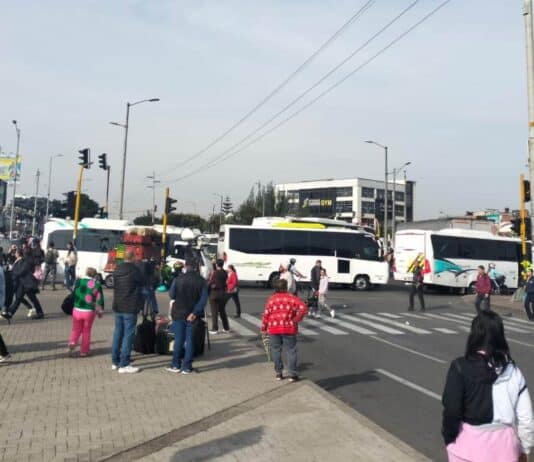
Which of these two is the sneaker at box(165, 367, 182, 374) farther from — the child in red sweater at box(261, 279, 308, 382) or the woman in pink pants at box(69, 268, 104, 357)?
the woman in pink pants at box(69, 268, 104, 357)

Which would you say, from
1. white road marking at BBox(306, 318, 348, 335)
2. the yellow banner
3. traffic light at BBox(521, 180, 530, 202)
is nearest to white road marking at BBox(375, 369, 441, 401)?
white road marking at BBox(306, 318, 348, 335)

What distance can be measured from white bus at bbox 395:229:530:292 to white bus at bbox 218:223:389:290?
1524 mm

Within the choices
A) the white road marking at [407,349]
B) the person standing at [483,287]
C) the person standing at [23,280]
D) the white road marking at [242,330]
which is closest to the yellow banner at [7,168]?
the person standing at [23,280]

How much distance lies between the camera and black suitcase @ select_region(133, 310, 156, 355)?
35.3 feet

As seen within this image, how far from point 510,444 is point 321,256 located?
29.7 meters

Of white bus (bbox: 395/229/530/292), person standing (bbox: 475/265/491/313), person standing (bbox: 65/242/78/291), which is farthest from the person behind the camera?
white bus (bbox: 395/229/530/292)

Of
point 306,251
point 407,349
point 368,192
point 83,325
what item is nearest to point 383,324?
point 407,349

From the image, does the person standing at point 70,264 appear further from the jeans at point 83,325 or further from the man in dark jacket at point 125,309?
the man in dark jacket at point 125,309

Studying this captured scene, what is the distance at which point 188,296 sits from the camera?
30.8 feet

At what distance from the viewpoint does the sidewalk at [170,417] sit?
5.71 metres

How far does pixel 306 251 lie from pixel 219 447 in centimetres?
2749

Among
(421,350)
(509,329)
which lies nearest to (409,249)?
(509,329)

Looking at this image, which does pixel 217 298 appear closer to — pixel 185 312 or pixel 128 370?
pixel 185 312

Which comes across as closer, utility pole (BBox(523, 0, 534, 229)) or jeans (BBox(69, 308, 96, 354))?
jeans (BBox(69, 308, 96, 354))
